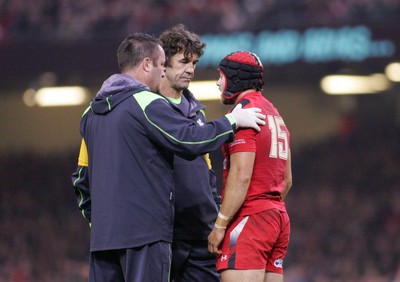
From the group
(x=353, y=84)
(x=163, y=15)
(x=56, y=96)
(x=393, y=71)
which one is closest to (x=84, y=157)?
(x=163, y=15)

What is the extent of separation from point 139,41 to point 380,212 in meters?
11.4

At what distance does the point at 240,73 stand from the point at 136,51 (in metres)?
0.65

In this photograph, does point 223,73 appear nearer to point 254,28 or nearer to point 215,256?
A: point 215,256

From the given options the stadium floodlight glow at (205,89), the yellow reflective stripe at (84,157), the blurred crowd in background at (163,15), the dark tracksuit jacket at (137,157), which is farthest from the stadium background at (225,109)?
the dark tracksuit jacket at (137,157)

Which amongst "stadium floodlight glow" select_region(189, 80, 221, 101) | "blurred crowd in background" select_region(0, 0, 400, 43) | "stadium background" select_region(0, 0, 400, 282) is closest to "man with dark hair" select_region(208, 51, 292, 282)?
"stadium background" select_region(0, 0, 400, 282)

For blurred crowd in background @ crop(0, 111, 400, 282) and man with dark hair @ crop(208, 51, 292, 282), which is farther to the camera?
blurred crowd in background @ crop(0, 111, 400, 282)

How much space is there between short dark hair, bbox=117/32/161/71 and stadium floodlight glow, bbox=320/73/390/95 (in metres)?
10.8

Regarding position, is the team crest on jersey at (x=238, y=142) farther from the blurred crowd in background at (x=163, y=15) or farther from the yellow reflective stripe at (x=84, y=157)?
the blurred crowd in background at (x=163, y=15)

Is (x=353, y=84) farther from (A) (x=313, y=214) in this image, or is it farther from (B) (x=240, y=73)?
(B) (x=240, y=73)

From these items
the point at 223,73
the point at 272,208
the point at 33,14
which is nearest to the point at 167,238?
the point at 272,208

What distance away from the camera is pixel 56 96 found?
1673 centimetres

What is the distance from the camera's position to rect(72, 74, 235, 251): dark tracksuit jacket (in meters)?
4.89

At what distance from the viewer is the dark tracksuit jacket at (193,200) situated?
546 centimetres

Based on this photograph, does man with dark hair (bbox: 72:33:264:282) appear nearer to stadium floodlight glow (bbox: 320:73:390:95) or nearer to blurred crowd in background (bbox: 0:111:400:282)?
blurred crowd in background (bbox: 0:111:400:282)
